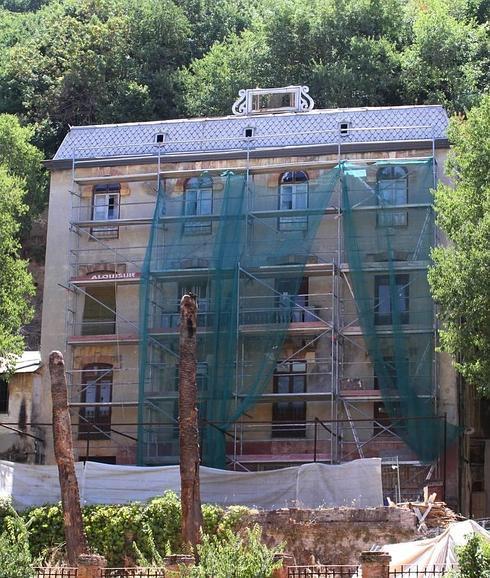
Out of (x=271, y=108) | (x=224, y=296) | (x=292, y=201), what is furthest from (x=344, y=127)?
(x=224, y=296)

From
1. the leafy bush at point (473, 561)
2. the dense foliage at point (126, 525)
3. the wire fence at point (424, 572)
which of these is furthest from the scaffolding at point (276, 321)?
the leafy bush at point (473, 561)

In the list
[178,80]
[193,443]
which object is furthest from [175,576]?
[178,80]

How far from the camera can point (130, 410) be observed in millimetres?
39750

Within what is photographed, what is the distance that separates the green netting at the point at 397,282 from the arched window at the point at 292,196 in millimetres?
1733

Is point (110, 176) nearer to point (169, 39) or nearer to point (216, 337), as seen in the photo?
point (216, 337)

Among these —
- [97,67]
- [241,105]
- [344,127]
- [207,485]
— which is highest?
[97,67]

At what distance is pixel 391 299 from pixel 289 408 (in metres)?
4.45

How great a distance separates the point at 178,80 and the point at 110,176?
1508 centimetres

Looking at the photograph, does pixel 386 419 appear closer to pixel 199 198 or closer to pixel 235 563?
pixel 199 198

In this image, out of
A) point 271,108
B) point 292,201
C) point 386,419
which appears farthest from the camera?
point 271,108

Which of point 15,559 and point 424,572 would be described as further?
point 15,559

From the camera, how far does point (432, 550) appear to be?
2436 cm

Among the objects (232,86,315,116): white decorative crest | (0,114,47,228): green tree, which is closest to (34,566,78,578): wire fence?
(232,86,315,116): white decorative crest

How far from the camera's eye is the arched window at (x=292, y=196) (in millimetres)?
40031
